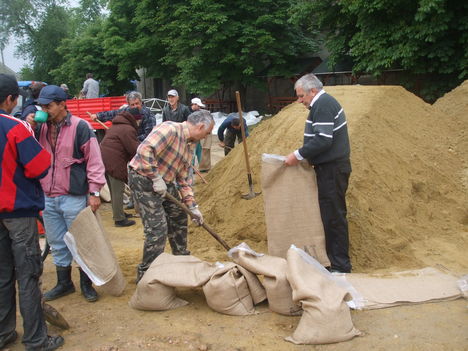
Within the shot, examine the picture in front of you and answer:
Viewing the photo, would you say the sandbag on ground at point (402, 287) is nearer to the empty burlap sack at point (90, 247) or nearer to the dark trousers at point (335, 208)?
the dark trousers at point (335, 208)

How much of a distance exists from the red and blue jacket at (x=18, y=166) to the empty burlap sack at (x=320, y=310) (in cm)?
193

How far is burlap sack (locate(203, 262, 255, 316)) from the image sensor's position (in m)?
3.51

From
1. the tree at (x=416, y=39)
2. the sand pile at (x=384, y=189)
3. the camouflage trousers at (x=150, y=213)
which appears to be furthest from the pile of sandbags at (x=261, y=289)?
the tree at (x=416, y=39)

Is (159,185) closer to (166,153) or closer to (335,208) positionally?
(166,153)

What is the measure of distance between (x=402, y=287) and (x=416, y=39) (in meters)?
9.70

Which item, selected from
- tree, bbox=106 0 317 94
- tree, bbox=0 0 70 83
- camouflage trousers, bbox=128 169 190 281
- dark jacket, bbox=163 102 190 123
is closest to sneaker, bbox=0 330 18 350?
camouflage trousers, bbox=128 169 190 281

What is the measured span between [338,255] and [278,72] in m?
15.5

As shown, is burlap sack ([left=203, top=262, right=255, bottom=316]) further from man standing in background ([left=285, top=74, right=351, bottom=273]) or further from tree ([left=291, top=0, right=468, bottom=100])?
tree ([left=291, top=0, right=468, bottom=100])

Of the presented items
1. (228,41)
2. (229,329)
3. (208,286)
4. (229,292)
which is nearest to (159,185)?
(208,286)

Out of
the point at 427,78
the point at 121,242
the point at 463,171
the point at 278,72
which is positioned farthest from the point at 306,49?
the point at 121,242

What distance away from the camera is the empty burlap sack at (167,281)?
11.8 feet

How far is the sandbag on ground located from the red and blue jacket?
2.44 m

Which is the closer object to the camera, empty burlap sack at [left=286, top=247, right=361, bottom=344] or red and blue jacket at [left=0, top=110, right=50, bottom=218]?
red and blue jacket at [left=0, top=110, right=50, bottom=218]

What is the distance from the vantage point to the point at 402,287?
12.8 feet
